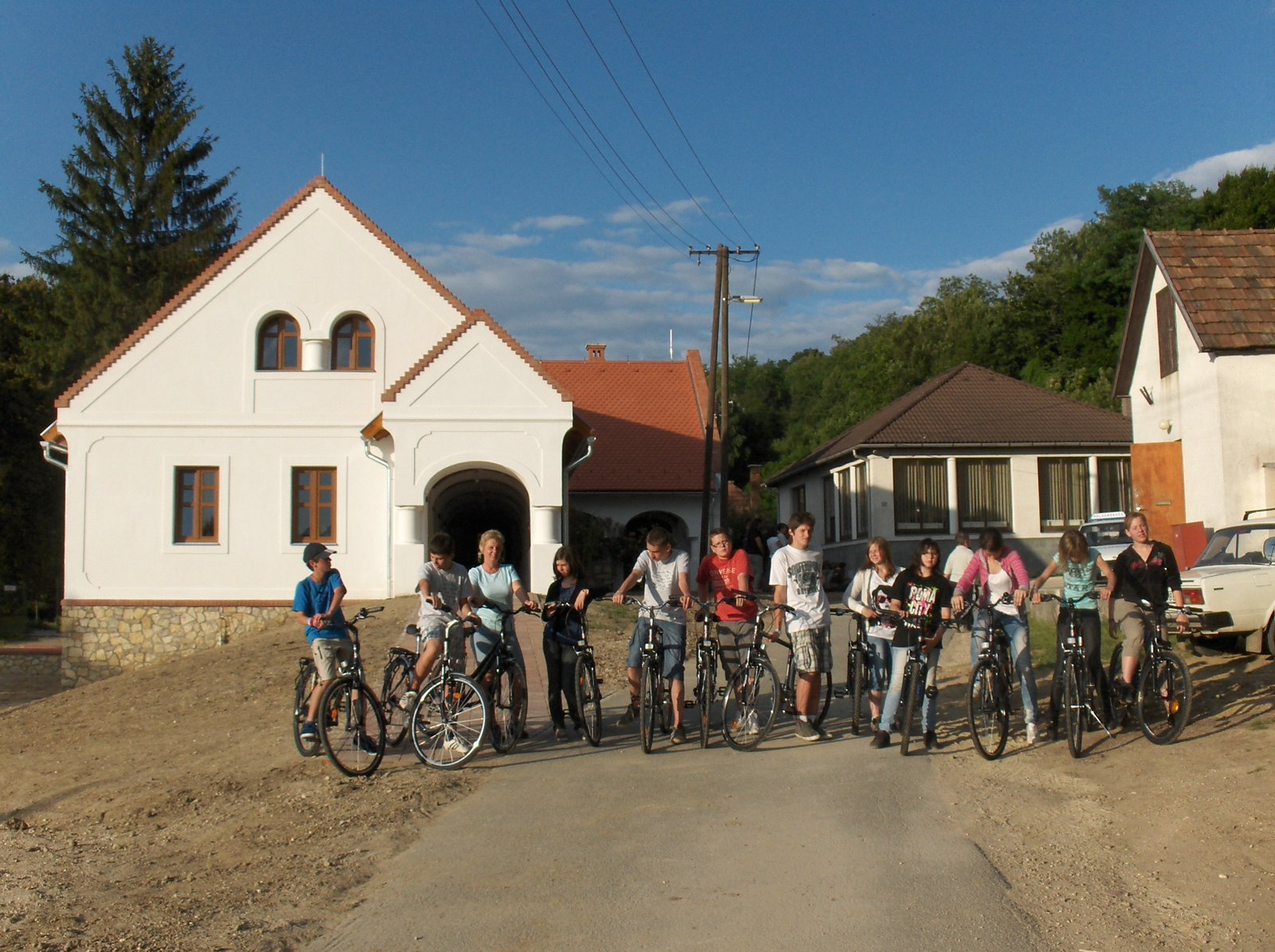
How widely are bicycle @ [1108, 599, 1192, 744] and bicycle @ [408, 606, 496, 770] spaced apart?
5.07 metres

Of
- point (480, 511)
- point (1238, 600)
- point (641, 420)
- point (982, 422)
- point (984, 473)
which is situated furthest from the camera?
point (641, 420)

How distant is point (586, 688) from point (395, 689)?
1.64 meters

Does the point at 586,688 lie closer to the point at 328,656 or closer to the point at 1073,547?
the point at 328,656

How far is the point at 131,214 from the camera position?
45.4m

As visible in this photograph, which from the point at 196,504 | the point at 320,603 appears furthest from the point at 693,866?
the point at 196,504

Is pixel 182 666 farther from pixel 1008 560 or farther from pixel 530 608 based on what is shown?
pixel 1008 560

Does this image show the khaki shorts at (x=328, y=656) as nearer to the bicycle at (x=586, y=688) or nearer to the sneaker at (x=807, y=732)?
the bicycle at (x=586, y=688)

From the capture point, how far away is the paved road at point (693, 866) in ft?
18.1

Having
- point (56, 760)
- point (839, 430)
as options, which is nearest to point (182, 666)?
point (56, 760)

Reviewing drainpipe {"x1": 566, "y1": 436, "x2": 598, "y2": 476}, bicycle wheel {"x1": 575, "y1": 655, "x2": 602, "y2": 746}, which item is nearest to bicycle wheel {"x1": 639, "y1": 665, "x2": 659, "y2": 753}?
bicycle wheel {"x1": 575, "y1": 655, "x2": 602, "y2": 746}

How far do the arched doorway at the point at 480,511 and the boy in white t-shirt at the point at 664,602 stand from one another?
13733 mm

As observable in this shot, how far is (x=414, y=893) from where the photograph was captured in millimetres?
6219

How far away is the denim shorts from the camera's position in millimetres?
9898

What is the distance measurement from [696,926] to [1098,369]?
51.9 metres
